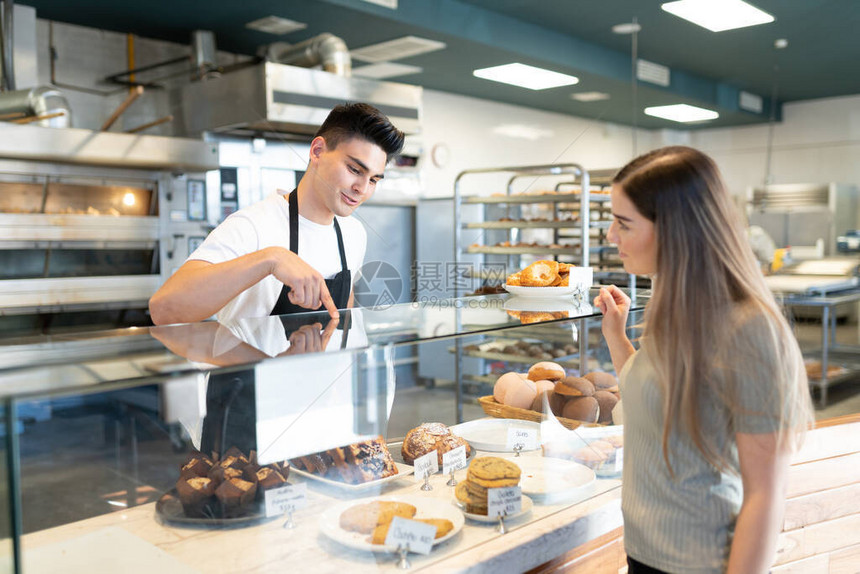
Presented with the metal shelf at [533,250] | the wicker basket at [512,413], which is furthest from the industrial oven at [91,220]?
the wicker basket at [512,413]

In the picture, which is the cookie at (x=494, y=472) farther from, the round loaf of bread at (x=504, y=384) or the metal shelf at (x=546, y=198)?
the metal shelf at (x=546, y=198)

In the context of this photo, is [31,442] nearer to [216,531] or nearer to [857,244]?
[216,531]

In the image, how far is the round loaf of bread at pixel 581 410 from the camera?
1.70 meters

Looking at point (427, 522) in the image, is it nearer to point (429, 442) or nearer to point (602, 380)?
point (429, 442)

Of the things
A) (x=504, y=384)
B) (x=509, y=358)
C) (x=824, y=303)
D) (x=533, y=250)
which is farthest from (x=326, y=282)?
(x=824, y=303)

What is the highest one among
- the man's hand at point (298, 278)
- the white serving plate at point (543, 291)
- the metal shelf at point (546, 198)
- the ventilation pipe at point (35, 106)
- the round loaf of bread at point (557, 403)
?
the ventilation pipe at point (35, 106)

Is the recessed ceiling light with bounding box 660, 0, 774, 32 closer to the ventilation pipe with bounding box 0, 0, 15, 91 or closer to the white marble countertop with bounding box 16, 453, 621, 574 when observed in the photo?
the ventilation pipe with bounding box 0, 0, 15, 91

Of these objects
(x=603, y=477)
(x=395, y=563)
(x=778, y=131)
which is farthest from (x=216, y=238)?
(x=778, y=131)

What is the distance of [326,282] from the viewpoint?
6.94 ft

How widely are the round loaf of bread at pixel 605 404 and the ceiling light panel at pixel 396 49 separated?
4027 mm

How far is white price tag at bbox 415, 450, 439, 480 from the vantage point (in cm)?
149

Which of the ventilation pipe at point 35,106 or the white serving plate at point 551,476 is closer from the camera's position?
the white serving plate at point 551,476

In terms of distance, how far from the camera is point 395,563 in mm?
1174

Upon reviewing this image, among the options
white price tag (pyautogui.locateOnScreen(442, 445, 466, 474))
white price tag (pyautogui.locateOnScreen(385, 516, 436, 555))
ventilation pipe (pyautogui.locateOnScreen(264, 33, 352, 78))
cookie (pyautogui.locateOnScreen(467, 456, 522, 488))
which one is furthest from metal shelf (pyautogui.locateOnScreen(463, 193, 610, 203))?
white price tag (pyautogui.locateOnScreen(385, 516, 436, 555))
